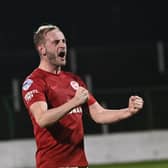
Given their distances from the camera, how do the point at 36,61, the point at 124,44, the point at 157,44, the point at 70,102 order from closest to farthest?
1. the point at 70,102
2. the point at 36,61
3. the point at 157,44
4. the point at 124,44

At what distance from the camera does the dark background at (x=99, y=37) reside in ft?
82.2

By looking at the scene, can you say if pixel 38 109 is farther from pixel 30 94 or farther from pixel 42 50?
pixel 42 50

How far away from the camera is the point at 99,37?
97.5 ft

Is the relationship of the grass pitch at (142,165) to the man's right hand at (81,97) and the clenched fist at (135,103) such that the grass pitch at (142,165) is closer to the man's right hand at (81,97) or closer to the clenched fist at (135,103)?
the clenched fist at (135,103)

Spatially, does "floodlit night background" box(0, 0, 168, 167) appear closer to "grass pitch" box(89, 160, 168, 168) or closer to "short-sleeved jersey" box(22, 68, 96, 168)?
"grass pitch" box(89, 160, 168, 168)

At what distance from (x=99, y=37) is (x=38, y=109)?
23978 mm

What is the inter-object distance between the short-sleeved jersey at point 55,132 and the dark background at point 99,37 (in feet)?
53.3

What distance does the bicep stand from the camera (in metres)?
5.79

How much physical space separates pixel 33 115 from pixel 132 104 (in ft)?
2.65

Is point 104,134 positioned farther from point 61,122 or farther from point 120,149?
point 61,122

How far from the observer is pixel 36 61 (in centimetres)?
2541

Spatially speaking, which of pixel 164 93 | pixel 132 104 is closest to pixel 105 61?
pixel 164 93

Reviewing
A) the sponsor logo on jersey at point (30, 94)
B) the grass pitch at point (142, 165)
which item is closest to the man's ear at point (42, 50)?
the sponsor logo on jersey at point (30, 94)

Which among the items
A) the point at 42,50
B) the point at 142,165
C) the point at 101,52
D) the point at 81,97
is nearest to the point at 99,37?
the point at 101,52
